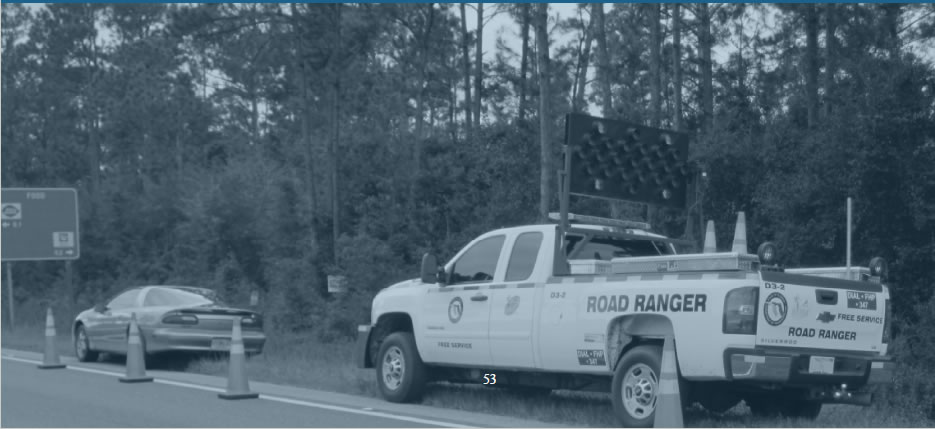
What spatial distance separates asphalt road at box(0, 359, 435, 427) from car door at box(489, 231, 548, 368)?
1195mm

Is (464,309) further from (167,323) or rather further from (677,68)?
(677,68)

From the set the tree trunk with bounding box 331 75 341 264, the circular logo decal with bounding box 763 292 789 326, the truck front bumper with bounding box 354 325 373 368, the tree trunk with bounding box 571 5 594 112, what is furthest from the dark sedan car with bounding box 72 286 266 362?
the tree trunk with bounding box 571 5 594 112

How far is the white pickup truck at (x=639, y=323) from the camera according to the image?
9.84 metres

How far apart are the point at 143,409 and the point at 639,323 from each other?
5.65 m

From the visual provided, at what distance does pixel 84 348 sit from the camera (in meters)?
20.6

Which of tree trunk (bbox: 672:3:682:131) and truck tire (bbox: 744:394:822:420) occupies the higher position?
tree trunk (bbox: 672:3:682:131)

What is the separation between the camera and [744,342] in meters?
9.73

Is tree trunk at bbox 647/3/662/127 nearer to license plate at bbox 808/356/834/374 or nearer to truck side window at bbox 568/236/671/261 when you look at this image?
truck side window at bbox 568/236/671/261

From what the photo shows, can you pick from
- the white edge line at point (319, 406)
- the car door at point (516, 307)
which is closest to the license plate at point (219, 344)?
the white edge line at point (319, 406)

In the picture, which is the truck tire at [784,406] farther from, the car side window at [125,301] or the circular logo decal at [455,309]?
the car side window at [125,301]

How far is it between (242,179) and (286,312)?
981cm

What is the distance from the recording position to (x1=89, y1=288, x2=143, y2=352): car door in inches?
765

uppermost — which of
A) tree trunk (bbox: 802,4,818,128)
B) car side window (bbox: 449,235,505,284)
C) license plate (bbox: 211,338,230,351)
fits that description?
tree trunk (bbox: 802,4,818,128)

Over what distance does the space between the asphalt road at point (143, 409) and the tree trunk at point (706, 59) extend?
21.3 metres
